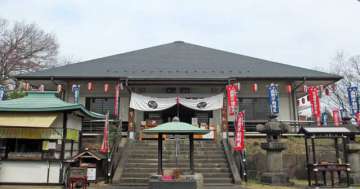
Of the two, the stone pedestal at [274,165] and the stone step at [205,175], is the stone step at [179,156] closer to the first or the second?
the stone step at [205,175]

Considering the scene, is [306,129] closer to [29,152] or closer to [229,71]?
[229,71]

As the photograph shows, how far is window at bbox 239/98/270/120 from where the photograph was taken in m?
18.5

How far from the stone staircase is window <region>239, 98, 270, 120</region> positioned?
4284 millimetres

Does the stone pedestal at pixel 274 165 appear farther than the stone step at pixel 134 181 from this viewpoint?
Yes

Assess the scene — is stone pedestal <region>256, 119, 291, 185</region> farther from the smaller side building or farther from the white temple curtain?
the smaller side building

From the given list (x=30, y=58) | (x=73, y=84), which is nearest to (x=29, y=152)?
(x=73, y=84)

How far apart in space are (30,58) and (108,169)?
20.7m

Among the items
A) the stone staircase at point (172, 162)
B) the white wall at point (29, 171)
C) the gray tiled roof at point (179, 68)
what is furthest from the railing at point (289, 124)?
the white wall at point (29, 171)

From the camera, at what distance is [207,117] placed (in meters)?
18.5

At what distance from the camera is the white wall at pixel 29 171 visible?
10594 mm

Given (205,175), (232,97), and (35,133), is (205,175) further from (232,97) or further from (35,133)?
(35,133)

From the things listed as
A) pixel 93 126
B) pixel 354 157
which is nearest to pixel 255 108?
pixel 354 157

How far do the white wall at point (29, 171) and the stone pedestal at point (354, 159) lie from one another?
37.4 feet

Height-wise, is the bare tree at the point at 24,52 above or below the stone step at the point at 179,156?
above
